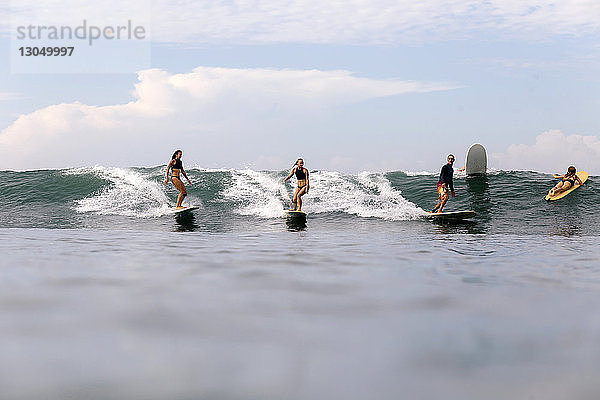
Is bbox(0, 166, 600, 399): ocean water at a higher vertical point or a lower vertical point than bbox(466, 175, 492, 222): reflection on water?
lower

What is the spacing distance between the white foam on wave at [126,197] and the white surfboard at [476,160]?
13804 millimetres

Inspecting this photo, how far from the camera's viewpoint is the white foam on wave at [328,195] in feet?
56.6

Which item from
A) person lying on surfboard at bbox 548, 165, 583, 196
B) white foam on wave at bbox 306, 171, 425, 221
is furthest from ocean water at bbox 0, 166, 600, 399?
person lying on surfboard at bbox 548, 165, 583, 196

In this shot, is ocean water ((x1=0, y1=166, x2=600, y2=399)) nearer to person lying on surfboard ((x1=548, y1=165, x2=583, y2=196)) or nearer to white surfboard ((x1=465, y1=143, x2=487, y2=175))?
person lying on surfboard ((x1=548, y1=165, x2=583, y2=196))

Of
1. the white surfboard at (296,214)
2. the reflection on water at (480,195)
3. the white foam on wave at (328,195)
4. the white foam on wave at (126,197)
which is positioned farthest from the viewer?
the white foam on wave at (126,197)

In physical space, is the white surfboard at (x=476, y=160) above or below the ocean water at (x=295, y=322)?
above

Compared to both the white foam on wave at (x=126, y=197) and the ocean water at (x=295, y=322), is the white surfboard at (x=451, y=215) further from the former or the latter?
the white foam on wave at (x=126, y=197)

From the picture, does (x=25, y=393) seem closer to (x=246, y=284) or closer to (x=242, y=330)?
(x=242, y=330)

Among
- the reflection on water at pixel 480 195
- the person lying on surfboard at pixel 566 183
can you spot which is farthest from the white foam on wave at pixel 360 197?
the person lying on surfboard at pixel 566 183

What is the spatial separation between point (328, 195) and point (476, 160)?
7.78m

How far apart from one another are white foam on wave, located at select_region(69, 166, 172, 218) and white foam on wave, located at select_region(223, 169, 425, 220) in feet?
9.57

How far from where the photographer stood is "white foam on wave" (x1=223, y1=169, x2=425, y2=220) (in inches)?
679

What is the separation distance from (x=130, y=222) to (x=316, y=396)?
13774 millimetres

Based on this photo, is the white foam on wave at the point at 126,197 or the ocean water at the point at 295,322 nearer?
the ocean water at the point at 295,322
